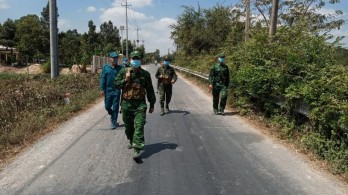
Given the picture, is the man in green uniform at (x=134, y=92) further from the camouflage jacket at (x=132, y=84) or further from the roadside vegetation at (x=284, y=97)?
the roadside vegetation at (x=284, y=97)

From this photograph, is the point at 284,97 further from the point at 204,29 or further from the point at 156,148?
the point at 204,29

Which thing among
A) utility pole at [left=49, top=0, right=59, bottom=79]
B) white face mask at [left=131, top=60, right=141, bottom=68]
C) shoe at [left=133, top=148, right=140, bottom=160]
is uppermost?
utility pole at [left=49, top=0, right=59, bottom=79]

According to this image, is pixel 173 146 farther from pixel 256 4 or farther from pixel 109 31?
pixel 109 31

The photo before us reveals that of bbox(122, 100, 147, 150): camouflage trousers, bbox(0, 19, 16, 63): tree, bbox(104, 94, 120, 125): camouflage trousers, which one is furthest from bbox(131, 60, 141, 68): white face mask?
bbox(0, 19, 16, 63): tree

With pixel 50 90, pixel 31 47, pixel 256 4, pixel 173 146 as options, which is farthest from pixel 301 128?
pixel 31 47

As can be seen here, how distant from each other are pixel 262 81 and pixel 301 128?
89.5 inches

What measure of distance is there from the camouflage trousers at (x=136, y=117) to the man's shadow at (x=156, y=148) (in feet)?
1.19

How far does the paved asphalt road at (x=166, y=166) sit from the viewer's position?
5043 millimetres

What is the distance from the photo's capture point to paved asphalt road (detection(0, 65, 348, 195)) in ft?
16.5

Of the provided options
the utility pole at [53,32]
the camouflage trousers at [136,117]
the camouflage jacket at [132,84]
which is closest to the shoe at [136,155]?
the camouflage trousers at [136,117]

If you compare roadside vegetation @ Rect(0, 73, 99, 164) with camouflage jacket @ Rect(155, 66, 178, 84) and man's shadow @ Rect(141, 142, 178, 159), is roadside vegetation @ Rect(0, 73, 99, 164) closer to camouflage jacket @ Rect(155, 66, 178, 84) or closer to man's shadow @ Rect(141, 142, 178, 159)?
man's shadow @ Rect(141, 142, 178, 159)

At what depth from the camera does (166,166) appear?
19.5ft

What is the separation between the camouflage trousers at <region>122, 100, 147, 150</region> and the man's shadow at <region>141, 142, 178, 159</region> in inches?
14.2

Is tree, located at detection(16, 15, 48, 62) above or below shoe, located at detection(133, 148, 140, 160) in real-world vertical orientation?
above
